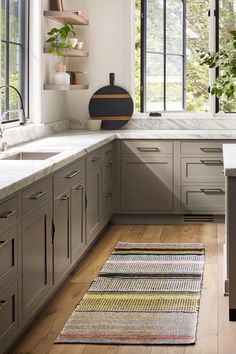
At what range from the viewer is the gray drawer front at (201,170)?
705 cm

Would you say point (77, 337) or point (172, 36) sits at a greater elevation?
point (172, 36)

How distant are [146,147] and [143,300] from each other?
2560mm

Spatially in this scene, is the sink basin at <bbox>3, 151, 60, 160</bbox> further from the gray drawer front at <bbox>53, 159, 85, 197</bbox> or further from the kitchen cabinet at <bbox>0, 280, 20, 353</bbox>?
the kitchen cabinet at <bbox>0, 280, 20, 353</bbox>

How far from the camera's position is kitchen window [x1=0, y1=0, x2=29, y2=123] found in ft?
19.5

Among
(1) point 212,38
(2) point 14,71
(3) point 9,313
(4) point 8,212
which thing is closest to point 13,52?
(2) point 14,71

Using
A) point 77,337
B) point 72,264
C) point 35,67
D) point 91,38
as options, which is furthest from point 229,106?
point 77,337

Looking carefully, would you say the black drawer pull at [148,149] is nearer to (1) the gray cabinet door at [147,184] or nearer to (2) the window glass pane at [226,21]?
(1) the gray cabinet door at [147,184]

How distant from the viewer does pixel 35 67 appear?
21.8 feet

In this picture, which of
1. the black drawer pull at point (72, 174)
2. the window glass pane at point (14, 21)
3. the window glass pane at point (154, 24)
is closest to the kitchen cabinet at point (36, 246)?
the black drawer pull at point (72, 174)

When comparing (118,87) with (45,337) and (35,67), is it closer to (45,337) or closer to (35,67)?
(35,67)

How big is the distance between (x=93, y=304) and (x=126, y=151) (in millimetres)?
2677

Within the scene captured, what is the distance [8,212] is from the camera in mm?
3527

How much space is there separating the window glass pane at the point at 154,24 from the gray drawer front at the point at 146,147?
1.18 m

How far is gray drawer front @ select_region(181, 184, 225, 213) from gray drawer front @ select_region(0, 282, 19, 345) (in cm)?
358
